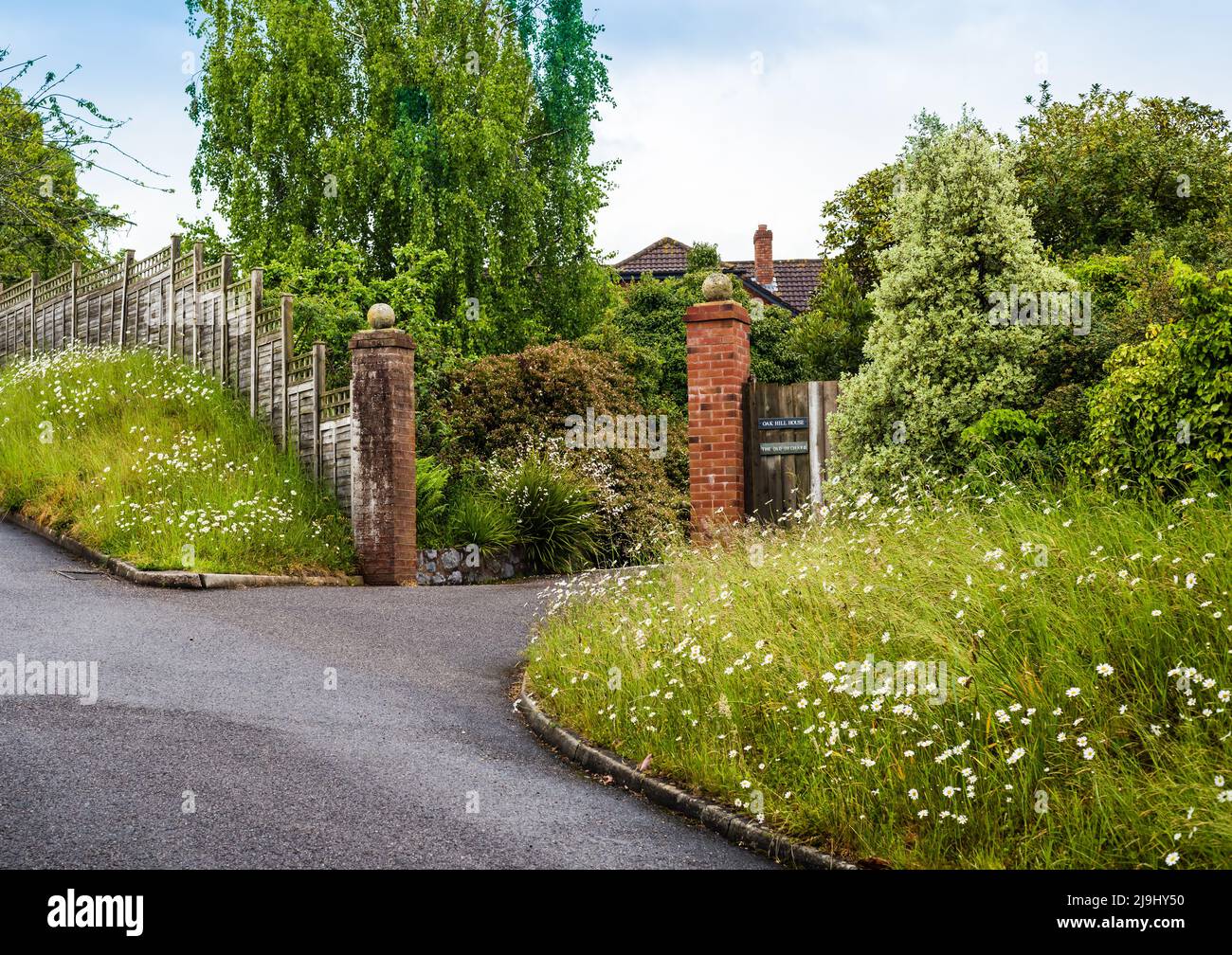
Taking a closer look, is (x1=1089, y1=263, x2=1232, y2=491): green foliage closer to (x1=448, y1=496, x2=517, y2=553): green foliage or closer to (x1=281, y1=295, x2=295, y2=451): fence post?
(x1=448, y1=496, x2=517, y2=553): green foliage

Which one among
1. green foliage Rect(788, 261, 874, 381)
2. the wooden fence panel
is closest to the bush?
the wooden fence panel

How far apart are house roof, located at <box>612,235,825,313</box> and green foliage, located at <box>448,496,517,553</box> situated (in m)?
33.4

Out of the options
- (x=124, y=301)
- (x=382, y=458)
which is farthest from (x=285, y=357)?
(x=124, y=301)

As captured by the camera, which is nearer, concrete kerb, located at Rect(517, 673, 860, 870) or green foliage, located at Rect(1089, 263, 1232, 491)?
concrete kerb, located at Rect(517, 673, 860, 870)

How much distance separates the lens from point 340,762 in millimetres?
6727

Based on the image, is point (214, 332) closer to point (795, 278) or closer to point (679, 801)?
point (679, 801)

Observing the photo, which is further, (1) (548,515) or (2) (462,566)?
(1) (548,515)

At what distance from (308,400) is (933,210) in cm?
848

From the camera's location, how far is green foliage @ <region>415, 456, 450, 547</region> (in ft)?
51.9

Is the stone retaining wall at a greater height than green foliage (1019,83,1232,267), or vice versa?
green foliage (1019,83,1232,267)

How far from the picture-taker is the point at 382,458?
14633mm

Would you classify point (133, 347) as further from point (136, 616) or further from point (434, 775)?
point (434, 775)

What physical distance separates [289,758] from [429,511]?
30.6ft
